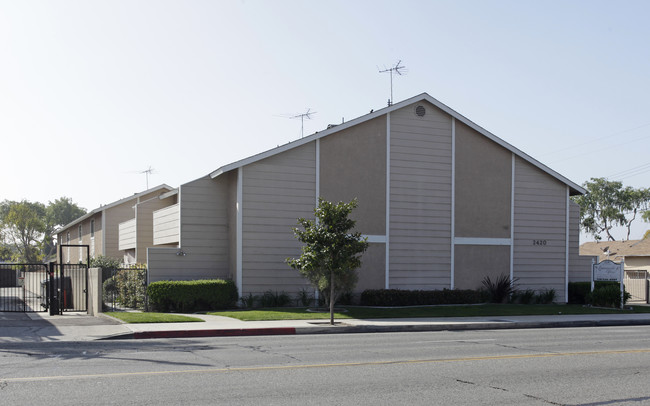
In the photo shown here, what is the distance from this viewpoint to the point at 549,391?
864cm

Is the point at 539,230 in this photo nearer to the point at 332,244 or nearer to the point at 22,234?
the point at 332,244

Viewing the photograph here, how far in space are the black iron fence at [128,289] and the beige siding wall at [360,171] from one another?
750 cm

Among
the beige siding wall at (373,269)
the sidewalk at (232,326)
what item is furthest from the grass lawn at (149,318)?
the beige siding wall at (373,269)

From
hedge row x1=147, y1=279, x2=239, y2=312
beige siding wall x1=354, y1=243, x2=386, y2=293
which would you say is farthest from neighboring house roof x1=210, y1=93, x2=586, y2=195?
beige siding wall x1=354, y1=243, x2=386, y2=293

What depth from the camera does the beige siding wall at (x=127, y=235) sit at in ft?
103

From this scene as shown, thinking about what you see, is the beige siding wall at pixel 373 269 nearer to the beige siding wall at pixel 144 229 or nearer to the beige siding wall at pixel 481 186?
the beige siding wall at pixel 481 186

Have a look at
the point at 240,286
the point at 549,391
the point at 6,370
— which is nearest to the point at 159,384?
the point at 6,370

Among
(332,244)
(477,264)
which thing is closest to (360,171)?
(477,264)

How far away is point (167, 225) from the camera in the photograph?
26406mm

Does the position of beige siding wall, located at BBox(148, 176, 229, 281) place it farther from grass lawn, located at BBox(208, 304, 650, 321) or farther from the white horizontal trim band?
the white horizontal trim band

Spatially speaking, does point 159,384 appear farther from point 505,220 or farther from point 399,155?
point 505,220

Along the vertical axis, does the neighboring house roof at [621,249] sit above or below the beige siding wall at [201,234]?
below

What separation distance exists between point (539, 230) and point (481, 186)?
3.49 meters

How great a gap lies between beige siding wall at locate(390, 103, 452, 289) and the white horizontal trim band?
1.74ft
